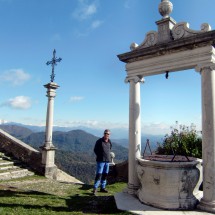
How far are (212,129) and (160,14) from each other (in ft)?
11.2

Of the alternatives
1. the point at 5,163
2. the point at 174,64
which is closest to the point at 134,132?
the point at 174,64

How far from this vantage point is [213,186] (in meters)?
5.60

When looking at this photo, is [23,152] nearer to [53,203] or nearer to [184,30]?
[53,203]

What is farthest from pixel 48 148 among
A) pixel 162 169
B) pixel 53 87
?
pixel 162 169

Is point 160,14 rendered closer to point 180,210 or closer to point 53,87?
point 180,210

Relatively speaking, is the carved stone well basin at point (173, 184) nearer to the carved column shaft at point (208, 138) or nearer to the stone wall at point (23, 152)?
the carved column shaft at point (208, 138)

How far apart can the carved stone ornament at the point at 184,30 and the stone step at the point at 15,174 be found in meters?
8.35

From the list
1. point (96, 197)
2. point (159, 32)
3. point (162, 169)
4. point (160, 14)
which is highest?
point (160, 14)

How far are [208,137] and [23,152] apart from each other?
9435 millimetres

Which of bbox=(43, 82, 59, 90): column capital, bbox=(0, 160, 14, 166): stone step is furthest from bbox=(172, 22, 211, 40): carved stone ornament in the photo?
bbox=(0, 160, 14, 166): stone step

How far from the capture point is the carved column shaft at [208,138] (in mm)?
5617

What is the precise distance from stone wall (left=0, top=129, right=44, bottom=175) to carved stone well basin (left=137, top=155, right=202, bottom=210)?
274 inches

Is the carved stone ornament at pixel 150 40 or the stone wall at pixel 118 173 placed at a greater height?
the carved stone ornament at pixel 150 40

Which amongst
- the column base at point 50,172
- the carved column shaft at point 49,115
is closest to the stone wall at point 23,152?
the column base at point 50,172
